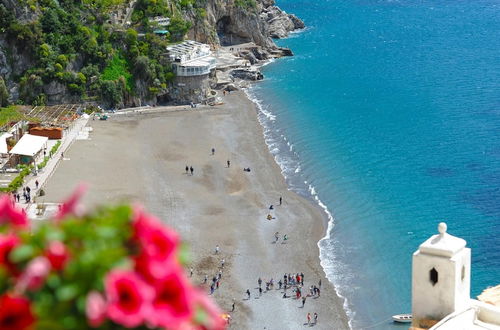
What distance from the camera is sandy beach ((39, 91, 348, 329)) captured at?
60.1 metres

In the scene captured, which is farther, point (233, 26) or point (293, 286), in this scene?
point (233, 26)

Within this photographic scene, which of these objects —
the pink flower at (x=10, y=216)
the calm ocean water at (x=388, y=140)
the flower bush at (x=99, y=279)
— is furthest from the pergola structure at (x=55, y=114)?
the flower bush at (x=99, y=279)

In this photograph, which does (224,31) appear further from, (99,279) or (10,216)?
(99,279)

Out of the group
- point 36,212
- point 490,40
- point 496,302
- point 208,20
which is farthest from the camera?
point 490,40

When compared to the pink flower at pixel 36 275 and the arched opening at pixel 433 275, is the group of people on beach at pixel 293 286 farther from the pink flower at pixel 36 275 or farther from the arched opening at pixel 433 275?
the pink flower at pixel 36 275

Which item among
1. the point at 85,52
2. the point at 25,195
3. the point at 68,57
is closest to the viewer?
the point at 25,195

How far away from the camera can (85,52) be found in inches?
4149

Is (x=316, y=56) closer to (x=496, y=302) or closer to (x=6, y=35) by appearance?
(x=6, y=35)

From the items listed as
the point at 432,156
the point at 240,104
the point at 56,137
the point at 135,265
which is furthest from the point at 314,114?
the point at 135,265

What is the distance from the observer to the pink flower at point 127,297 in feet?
24.2

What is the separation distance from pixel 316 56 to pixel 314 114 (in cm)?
3284

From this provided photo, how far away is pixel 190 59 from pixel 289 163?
27.4m

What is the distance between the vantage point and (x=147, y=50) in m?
108

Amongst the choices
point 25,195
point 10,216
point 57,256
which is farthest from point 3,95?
point 57,256
